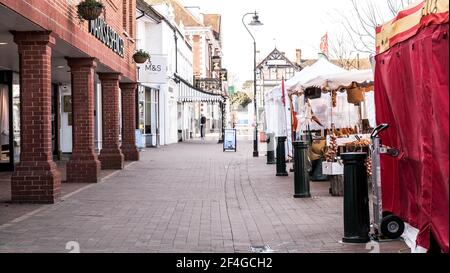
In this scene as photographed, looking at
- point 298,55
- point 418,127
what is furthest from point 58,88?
point 298,55

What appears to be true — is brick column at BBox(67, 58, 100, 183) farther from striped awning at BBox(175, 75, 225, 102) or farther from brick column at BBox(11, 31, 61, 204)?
striped awning at BBox(175, 75, 225, 102)

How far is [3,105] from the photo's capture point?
19078 mm

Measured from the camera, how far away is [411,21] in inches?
259

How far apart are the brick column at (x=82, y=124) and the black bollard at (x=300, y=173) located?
534 centimetres

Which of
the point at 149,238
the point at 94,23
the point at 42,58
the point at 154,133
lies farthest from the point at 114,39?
the point at 154,133

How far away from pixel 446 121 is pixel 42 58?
8323 mm

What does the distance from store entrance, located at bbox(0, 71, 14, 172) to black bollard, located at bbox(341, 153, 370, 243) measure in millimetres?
13434

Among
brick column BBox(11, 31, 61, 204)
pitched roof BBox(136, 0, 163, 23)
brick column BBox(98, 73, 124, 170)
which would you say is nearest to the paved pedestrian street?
brick column BBox(11, 31, 61, 204)

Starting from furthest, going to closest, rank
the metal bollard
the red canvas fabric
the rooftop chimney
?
1. the rooftop chimney
2. the metal bollard
3. the red canvas fabric

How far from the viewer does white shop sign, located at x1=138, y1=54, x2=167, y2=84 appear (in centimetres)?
2677

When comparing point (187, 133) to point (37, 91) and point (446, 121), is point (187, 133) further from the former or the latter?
point (446, 121)

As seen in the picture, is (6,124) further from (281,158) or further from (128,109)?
(281,158)

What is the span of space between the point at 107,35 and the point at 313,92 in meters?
5.51
